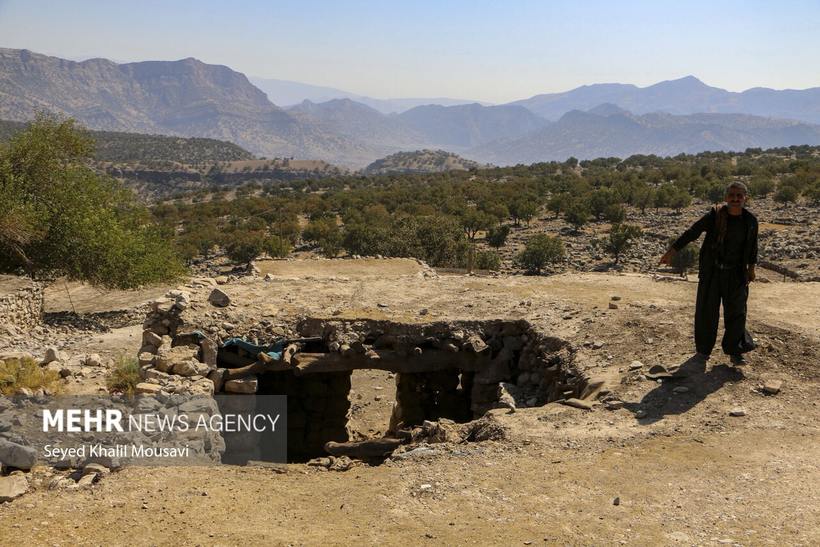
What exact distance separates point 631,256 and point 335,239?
1463cm

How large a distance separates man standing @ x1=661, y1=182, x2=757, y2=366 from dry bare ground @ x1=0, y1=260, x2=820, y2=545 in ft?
1.19

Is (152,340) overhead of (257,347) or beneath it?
overhead

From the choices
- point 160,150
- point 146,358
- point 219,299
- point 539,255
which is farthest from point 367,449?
point 160,150

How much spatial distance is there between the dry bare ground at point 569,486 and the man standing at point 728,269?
1.19 feet

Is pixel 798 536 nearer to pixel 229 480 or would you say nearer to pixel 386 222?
pixel 229 480

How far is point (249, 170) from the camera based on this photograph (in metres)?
120

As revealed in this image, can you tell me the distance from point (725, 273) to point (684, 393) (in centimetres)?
161

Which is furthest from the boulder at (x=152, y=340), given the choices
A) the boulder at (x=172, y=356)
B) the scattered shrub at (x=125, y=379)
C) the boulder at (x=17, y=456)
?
the boulder at (x=17, y=456)

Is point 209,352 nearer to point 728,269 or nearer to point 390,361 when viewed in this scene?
point 390,361

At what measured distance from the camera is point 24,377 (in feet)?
27.8

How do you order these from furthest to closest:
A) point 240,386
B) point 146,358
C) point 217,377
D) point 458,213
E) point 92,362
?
1. point 458,213
2. point 92,362
3. point 240,386
4. point 217,377
5. point 146,358

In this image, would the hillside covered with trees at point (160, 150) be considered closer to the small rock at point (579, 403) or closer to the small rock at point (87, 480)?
the small rock at point (87, 480)

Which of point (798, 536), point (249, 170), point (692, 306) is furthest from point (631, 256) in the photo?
point (249, 170)

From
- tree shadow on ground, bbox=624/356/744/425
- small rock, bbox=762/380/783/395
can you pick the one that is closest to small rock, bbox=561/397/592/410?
tree shadow on ground, bbox=624/356/744/425
